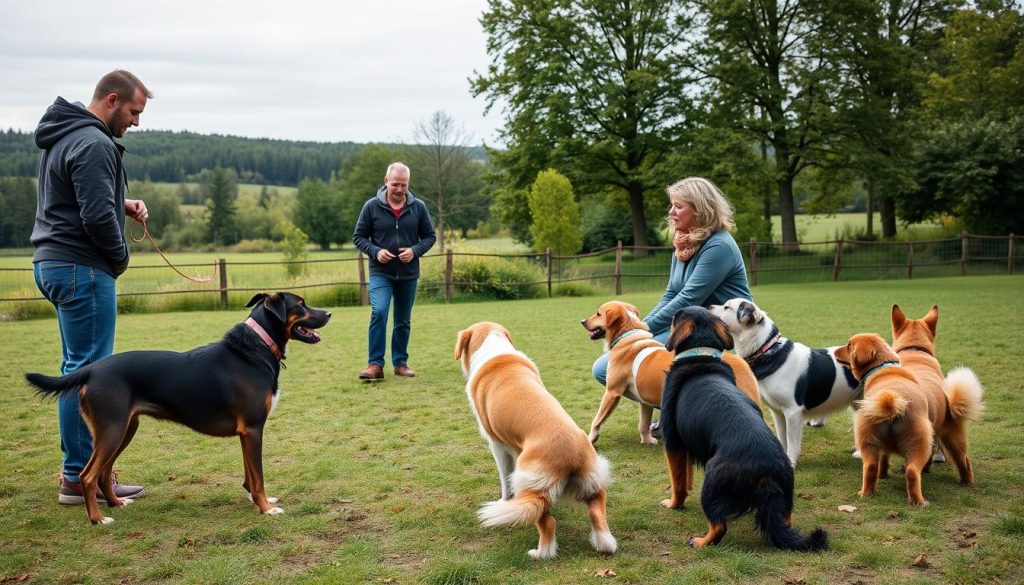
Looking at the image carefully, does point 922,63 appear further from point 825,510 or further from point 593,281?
point 825,510

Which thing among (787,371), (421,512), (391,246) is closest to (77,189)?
(421,512)

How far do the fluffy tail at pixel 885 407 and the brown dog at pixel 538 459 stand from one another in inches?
66.3

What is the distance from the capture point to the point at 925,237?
3067cm

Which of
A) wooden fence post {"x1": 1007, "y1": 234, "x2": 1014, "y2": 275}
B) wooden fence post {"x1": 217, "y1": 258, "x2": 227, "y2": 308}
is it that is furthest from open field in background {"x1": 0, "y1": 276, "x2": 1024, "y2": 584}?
wooden fence post {"x1": 1007, "y1": 234, "x2": 1014, "y2": 275}

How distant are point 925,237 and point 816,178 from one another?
5.90m

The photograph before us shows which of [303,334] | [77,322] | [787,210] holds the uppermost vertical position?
[787,210]

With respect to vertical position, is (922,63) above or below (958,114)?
above

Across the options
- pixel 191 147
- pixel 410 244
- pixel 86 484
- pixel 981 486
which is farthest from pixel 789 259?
pixel 191 147

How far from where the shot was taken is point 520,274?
68.0 feet

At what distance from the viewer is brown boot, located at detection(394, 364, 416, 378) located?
8578 mm

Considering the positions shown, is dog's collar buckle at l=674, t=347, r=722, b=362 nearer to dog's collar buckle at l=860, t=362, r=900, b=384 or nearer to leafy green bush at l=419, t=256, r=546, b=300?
dog's collar buckle at l=860, t=362, r=900, b=384

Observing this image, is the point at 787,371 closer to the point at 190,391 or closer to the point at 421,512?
the point at 421,512

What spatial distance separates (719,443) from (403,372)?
18.2ft

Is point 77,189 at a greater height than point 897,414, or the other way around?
point 77,189
